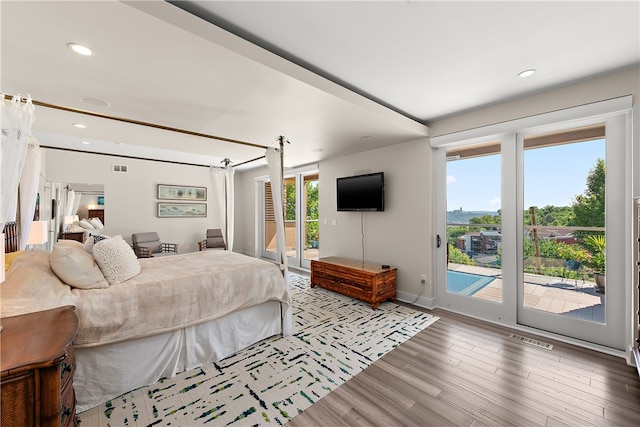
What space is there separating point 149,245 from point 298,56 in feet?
17.7

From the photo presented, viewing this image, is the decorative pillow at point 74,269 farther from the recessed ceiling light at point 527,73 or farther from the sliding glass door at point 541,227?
the recessed ceiling light at point 527,73

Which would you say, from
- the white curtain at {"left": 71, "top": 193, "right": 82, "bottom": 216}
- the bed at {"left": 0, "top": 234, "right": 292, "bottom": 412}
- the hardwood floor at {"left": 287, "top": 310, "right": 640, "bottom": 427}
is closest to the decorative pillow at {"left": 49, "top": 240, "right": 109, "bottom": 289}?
the bed at {"left": 0, "top": 234, "right": 292, "bottom": 412}

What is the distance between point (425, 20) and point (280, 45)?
3.47ft

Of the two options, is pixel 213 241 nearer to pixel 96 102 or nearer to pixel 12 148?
pixel 96 102

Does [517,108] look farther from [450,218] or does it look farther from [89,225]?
[89,225]

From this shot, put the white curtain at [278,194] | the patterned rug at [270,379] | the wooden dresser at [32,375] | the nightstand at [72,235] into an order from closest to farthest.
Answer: the wooden dresser at [32,375] < the patterned rug at [270,379] < the white curtain at [278,194] < the nightstand at [72,235]

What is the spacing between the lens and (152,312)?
6.88ft

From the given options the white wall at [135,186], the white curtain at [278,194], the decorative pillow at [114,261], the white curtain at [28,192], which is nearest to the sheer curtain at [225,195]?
the white curtain at [278,194]

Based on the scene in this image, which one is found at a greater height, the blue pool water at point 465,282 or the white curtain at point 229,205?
the white curtain at point 229,205

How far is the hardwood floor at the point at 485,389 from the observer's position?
5.75ft

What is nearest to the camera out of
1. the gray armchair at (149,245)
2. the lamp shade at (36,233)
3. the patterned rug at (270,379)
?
the patterned rug at (270,379)

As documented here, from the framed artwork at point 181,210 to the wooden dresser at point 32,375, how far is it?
216 inches

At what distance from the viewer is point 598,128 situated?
102 inches

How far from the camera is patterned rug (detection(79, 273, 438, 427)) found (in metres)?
1.79
